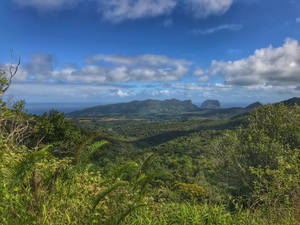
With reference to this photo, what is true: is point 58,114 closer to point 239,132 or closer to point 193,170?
point 239,132

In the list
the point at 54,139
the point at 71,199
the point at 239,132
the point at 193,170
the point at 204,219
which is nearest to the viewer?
the point at 71,199

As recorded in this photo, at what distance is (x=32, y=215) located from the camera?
3.89 m

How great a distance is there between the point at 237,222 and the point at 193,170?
197 ft

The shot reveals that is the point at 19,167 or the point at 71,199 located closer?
the point at 19,167

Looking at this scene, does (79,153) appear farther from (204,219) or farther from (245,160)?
(245,160)

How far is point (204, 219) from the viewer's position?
548 cm

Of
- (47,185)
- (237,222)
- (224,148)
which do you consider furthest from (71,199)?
(224,148)

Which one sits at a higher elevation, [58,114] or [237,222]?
[58,114]

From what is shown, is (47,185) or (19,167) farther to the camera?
(47,185)

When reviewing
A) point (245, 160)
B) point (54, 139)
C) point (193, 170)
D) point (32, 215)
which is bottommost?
point (193, 170)

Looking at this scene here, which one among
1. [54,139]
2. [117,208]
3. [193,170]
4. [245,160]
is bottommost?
[193,170]

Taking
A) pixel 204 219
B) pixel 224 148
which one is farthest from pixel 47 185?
pixel 224 148

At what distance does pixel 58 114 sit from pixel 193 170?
4752 cm

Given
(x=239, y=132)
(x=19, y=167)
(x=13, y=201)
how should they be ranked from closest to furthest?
1. (x=19, y=167)
2. (x=13, y=201)
3. (x=239, y=132)
